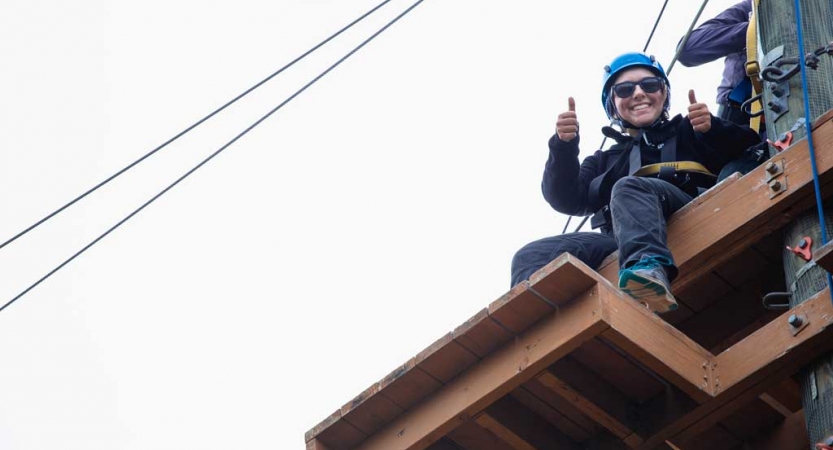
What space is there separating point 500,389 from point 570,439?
57 centimetres

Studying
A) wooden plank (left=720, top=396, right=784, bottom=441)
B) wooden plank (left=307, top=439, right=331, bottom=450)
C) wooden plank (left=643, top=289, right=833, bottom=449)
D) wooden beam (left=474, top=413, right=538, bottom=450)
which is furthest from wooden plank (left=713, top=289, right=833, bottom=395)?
wooden plank (left=307, top=439, right=331, bottom=450)

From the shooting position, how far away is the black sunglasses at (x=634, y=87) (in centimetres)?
727

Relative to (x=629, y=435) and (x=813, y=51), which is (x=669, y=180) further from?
(x=629, y=435)

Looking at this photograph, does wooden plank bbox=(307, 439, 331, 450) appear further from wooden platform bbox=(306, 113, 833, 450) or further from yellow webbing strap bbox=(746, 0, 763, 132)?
yellow webbing strap bbox=(746, 0, 763, 132)

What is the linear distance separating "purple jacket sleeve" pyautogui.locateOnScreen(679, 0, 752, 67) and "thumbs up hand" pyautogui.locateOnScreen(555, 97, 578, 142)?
1.68 metres

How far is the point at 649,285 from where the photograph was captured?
5.25 metres

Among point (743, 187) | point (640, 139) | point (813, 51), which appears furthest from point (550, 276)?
point (640, 139)

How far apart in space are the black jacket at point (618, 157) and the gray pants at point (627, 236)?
1.48ft

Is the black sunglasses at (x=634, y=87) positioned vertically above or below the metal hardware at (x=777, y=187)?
above

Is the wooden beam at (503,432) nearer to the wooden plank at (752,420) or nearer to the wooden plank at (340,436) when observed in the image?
the wooden plank at (340,436)

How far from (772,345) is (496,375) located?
1016 mm

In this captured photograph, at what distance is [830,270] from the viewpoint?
4504 millimetres

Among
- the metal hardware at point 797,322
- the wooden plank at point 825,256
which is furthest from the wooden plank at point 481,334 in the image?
the wooden plank at point 825,256

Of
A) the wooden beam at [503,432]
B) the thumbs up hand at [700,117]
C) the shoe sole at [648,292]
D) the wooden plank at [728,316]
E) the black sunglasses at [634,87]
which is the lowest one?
the wooden beam at [503,432]
